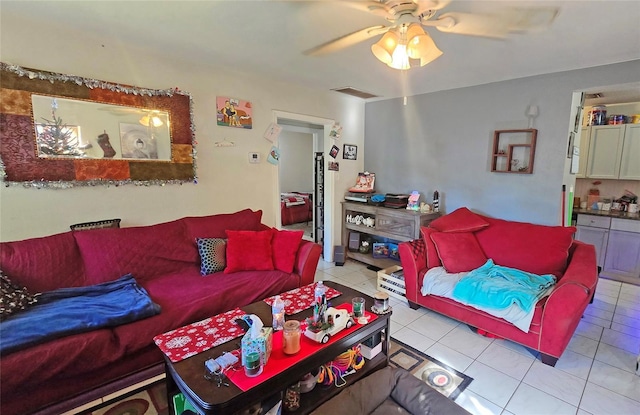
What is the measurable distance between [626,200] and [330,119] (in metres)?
3.97

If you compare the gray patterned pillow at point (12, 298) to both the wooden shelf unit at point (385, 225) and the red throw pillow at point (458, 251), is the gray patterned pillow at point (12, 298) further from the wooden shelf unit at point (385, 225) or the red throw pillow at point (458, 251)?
the wooden shelf unit at point (385, 225)

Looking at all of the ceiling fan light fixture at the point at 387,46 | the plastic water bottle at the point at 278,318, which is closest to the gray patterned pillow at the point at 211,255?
the plastic water bottle at the point at 278,318

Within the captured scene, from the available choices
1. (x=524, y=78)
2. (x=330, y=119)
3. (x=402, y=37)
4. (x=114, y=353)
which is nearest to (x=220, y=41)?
(x=402, y=37)

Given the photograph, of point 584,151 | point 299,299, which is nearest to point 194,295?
point 299,299

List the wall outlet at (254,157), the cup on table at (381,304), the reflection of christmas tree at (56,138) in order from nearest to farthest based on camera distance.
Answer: the cup on table at (381,304)
the reflection of christmas tree at (56,138)
the wall outlet at (254,157)

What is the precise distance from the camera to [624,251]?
11.4 ft

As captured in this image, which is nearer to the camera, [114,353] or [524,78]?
[114,353]

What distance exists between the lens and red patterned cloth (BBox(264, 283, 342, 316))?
195cm

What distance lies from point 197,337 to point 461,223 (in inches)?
103

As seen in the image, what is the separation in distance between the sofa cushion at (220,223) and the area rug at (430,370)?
1.73 m

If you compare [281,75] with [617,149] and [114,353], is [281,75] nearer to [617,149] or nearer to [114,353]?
[114,353]

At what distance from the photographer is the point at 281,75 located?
3199 millimetres

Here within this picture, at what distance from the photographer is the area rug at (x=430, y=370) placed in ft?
6.24

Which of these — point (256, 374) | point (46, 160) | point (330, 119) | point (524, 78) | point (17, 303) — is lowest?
point (256, 374)
